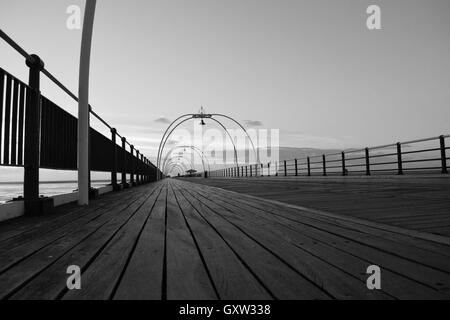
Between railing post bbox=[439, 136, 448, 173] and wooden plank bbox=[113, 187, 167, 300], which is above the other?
railing post bbox=[439, 136, 448, 173]

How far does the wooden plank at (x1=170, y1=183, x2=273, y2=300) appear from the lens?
1.31 metres

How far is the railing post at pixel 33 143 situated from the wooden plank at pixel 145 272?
7.47 ft

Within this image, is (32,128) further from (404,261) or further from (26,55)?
(404,261)

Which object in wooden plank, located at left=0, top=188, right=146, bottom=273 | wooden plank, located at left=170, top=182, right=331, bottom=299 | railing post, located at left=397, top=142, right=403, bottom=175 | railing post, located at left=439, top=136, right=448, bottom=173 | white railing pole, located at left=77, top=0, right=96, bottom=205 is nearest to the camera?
wooden plank, located at left=170, top=182, right=331, bottom=299

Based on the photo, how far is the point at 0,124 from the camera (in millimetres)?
3277

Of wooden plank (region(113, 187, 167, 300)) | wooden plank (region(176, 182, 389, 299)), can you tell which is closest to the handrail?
wooden plank (region(113, 187, 167, 300))

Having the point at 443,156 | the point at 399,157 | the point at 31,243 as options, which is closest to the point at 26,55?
the point at 31,243

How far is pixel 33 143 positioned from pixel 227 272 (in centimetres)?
355

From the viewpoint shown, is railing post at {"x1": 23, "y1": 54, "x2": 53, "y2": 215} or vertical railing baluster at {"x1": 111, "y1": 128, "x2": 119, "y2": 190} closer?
railing post at {"x1": 23, "y1": 54, "x2": 53, "y2": 215}

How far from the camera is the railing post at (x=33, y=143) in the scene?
3.88m

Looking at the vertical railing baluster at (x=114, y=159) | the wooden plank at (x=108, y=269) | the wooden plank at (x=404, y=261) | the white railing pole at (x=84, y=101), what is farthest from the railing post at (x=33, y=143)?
the vertical railing baluster at (x=114, y=159)

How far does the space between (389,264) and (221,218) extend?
2.13 m

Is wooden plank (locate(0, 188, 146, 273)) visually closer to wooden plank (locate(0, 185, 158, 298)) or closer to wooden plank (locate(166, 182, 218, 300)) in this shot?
wooden plank (locate(0, 185, 158, 298))
